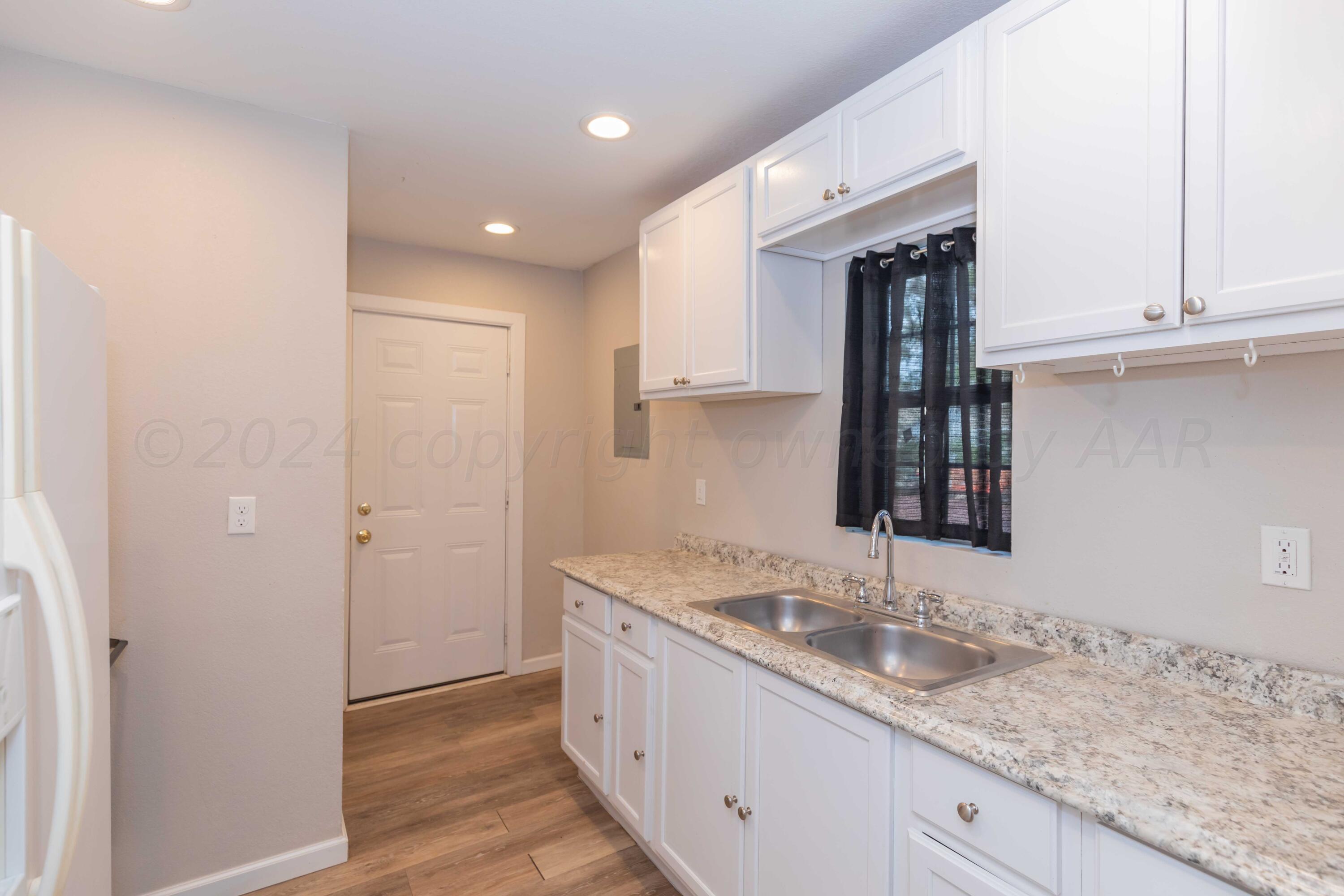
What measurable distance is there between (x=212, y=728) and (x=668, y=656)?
1410 millimetres

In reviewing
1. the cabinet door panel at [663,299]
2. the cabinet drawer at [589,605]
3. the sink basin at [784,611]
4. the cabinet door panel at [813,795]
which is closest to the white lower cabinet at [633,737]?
the cabinet drawer at [589,605]

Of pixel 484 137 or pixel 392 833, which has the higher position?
pixel 484 137

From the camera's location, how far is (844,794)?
140 cm

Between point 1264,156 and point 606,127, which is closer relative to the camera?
point 1264,156

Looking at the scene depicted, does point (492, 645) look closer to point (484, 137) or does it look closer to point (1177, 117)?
point (484, 137)

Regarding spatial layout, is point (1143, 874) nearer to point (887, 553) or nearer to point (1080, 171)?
point (887, 553)

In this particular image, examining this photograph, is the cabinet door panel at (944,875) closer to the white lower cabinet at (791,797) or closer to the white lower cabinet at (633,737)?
the white lower cabinet at (791,797)

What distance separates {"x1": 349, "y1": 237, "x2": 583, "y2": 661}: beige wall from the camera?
3816mm

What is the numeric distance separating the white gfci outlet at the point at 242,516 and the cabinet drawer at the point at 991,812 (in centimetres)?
199

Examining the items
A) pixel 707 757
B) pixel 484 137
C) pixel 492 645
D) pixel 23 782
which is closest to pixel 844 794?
pixel 707 757

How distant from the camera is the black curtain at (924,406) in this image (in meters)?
1.82

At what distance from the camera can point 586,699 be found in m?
2.53

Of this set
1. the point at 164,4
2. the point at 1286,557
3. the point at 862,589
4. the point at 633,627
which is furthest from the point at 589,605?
the point at 164,4

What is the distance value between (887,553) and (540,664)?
267cm
